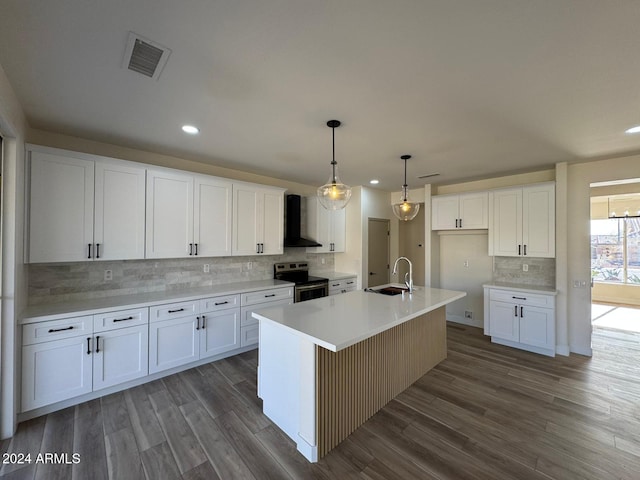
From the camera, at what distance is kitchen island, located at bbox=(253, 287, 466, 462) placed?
188cm

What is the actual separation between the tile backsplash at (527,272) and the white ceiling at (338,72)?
5.91ft

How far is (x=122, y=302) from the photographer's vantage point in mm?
2783

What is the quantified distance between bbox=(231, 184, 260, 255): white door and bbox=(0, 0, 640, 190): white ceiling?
2.92ft

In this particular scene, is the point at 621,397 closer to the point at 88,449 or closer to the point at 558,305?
the point at 558,305

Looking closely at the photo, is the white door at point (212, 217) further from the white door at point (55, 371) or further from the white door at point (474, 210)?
the white door at point (474, 210)

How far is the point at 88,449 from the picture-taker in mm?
1970

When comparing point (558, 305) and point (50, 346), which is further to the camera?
point (558, 305)

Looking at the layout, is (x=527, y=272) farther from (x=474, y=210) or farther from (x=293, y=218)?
(x=293, y=218)

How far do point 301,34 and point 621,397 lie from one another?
14.1 ft

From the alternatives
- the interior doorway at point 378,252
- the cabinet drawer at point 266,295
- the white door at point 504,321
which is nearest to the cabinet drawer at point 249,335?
the cabinet drawer at point 266,295

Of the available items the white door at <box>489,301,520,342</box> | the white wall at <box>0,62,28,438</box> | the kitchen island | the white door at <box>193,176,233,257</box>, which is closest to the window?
the white door at <box>489,301,520,342</box>

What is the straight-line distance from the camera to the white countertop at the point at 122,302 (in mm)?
2340

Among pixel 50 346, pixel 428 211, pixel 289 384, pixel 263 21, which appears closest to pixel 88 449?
pixel 50 346

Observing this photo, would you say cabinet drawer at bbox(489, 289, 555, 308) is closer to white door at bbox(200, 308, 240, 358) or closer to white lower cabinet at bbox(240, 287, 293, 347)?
white lower cabinet at bbox(240, 287, 293, 347)
